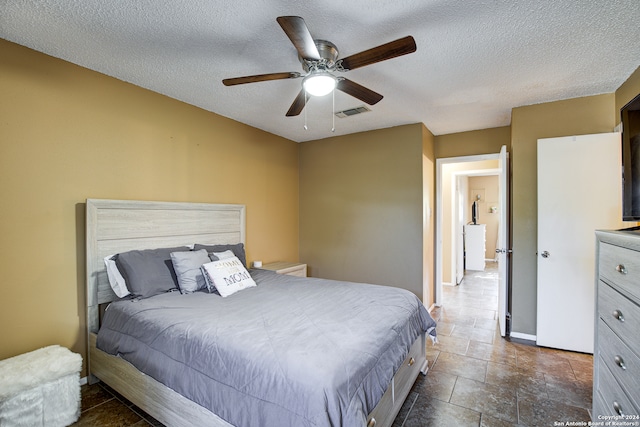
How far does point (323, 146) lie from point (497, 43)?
113 inches

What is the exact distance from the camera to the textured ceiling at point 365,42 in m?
1.73

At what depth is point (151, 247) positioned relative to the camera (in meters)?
2.76

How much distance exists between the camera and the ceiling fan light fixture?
6.42 ft

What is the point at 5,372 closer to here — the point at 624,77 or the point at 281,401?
the point at 281,401

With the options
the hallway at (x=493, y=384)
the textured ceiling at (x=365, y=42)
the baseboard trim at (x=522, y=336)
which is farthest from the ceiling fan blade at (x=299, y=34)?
the baseboard trim at (x=522, y=336)

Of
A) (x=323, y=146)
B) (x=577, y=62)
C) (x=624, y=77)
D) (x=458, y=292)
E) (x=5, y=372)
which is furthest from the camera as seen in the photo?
(x=458, y=292)

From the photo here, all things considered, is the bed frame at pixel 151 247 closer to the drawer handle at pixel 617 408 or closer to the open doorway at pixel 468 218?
the drawer handle at pixel 617 408

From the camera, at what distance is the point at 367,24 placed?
1876 mm

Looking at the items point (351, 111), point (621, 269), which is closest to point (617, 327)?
point (621, 269)

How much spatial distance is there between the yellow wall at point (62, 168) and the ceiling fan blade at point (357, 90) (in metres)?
1.94

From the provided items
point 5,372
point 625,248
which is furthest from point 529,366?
point 5,372

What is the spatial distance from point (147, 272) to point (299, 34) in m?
2.15

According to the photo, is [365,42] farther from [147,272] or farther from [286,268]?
[286,268]

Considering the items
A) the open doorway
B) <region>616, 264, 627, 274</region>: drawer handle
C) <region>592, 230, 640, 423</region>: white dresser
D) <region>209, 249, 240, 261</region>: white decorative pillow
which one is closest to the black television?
<region>592, 230, 640, 423</region>: white dresser
